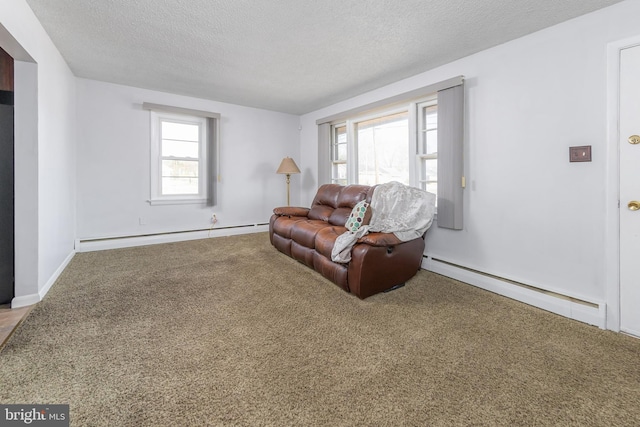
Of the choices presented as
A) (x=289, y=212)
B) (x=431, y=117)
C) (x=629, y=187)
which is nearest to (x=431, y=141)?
(x=431, y=117)

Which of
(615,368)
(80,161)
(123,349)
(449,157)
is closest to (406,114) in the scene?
(449,157)

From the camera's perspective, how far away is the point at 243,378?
1.43m

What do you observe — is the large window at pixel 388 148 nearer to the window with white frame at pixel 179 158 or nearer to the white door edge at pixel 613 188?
the white door edge at pixel 613 188

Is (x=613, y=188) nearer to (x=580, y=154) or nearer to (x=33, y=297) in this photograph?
(x=580, y=154)

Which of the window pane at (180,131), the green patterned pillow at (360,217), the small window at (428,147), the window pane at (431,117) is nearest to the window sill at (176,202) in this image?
the window pane at (180,131)

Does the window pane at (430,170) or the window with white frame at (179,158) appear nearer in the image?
the window pane at (430,170)

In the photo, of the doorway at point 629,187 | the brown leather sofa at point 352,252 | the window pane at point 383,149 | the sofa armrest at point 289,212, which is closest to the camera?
the doorway at point 629,187

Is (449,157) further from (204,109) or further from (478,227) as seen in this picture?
(204,109)

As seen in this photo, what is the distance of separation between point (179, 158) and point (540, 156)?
488 cm

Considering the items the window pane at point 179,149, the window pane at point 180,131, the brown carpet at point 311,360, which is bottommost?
the brown carpet at point 311,360

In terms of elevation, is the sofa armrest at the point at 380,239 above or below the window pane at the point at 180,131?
below

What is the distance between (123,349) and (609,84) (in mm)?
3785

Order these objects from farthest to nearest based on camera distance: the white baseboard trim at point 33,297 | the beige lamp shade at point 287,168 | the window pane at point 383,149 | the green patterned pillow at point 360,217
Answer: the beige lamp shade at point 287,168 → the window pane at point 383,149 → the green patterned pillow at point 360,217 → the white baseboard trim at point 33,297

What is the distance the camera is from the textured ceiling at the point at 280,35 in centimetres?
216
